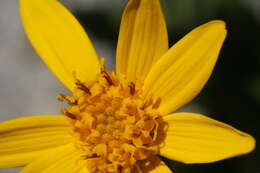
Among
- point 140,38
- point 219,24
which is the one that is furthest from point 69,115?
point 219,24

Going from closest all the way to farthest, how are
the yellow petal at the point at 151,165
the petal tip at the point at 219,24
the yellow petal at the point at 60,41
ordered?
the petal tip at the point at 219,24 → the yellow petal at the point at 151,165 → the yellow petal at the point at 60,41

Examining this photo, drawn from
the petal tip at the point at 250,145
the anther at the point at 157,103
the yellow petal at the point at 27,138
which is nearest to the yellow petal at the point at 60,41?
the yellow petal at the point at 27,138

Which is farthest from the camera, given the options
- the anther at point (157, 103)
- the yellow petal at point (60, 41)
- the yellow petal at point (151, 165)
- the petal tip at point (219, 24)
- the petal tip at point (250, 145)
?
the yellow petal at point (60, 41)

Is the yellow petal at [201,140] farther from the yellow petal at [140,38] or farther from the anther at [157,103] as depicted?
the yellow petal at [140,38]

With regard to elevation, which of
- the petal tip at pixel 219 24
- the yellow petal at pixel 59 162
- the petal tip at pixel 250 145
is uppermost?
the petal tip at pixel 219 24

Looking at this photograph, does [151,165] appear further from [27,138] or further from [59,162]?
[27,138]

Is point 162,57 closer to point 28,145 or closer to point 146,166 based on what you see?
point 146,166

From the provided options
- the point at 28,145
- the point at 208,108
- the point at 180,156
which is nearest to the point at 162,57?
the point at 180,156
